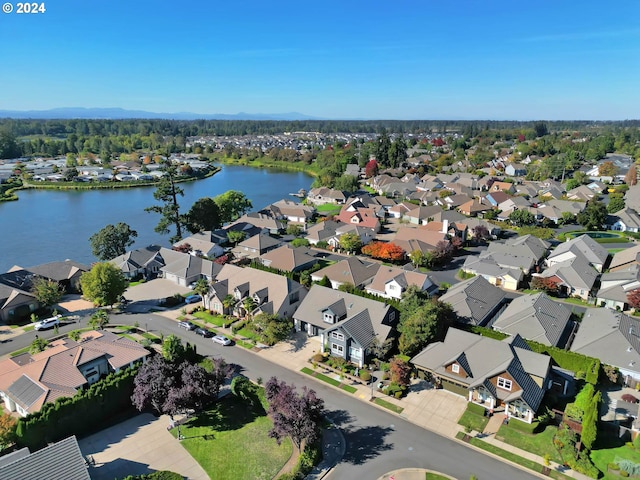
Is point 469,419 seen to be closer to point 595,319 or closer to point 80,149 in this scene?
point 595,319

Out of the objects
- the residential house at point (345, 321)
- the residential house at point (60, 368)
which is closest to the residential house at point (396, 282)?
the residential house at point (345, 321)

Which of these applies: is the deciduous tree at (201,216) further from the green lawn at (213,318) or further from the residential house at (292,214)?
the green lawn at (213,318)

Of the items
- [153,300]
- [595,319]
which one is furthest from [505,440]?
[153,300]

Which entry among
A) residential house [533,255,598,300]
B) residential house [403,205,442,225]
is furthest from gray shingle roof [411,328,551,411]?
residential house [403,205,442,225]

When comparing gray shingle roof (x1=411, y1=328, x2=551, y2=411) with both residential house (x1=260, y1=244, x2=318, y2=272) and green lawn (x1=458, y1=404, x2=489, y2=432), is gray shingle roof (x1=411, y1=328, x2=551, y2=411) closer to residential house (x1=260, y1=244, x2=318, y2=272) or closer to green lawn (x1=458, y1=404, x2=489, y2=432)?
green lawn (x1=458, y1=404, x2=489, y2=432)

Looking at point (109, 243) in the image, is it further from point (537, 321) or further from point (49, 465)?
point (537, 321)

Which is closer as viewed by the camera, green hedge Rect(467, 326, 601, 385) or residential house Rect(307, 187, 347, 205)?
green hedge Rect(467, 326, 601, 385)
